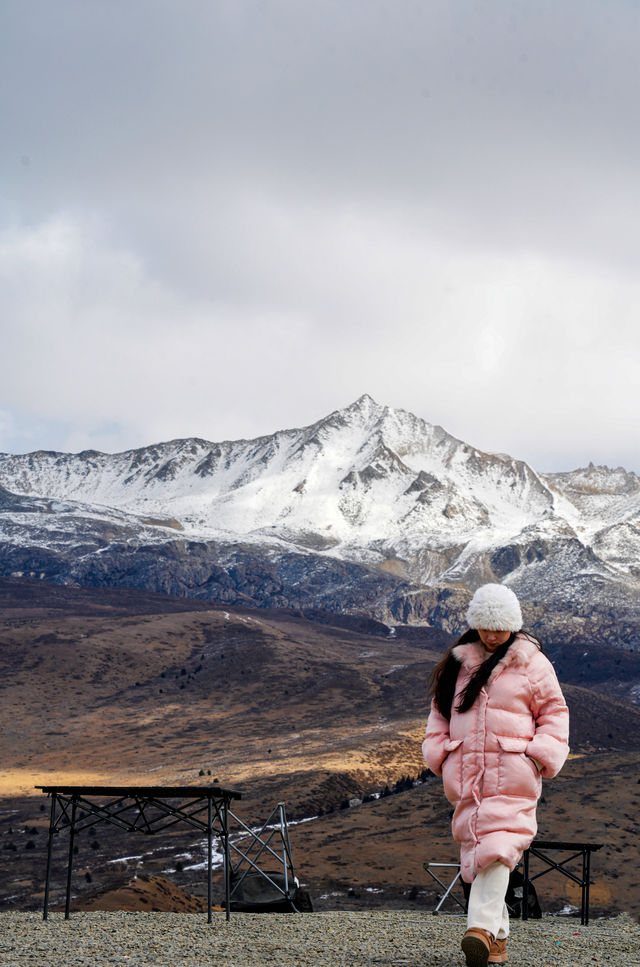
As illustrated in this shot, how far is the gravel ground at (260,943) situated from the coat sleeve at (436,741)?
1749mm

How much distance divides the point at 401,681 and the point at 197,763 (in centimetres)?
3906

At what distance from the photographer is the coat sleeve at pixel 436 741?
7066mm

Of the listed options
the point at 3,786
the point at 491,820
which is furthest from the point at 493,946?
the point at 3,786

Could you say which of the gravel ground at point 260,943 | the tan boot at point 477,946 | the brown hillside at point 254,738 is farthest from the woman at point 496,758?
the brown hillside at point 254,738

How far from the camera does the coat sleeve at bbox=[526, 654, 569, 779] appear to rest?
6.71 m

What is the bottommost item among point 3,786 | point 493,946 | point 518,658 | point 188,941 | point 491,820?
point 3,786

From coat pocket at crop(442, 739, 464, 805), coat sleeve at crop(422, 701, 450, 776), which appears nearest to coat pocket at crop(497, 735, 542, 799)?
coat pocket at crop(442, 739, 464, 805)

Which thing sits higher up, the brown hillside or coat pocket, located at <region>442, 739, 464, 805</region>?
coat pocket, located at <region>442, 739, 464, 805</region>

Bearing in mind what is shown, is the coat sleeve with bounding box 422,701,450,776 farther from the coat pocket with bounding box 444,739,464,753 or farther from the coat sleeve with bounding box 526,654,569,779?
the coat sleeve with bounding box 526,654,569,779

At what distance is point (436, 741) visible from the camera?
712 cm

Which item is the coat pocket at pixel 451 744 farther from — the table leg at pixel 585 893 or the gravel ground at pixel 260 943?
the table leg at pixel 585 893

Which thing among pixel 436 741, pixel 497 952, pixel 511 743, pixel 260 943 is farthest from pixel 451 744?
pixel 260 943

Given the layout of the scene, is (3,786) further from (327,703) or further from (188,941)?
(188,941)

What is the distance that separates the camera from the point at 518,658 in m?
7.01
